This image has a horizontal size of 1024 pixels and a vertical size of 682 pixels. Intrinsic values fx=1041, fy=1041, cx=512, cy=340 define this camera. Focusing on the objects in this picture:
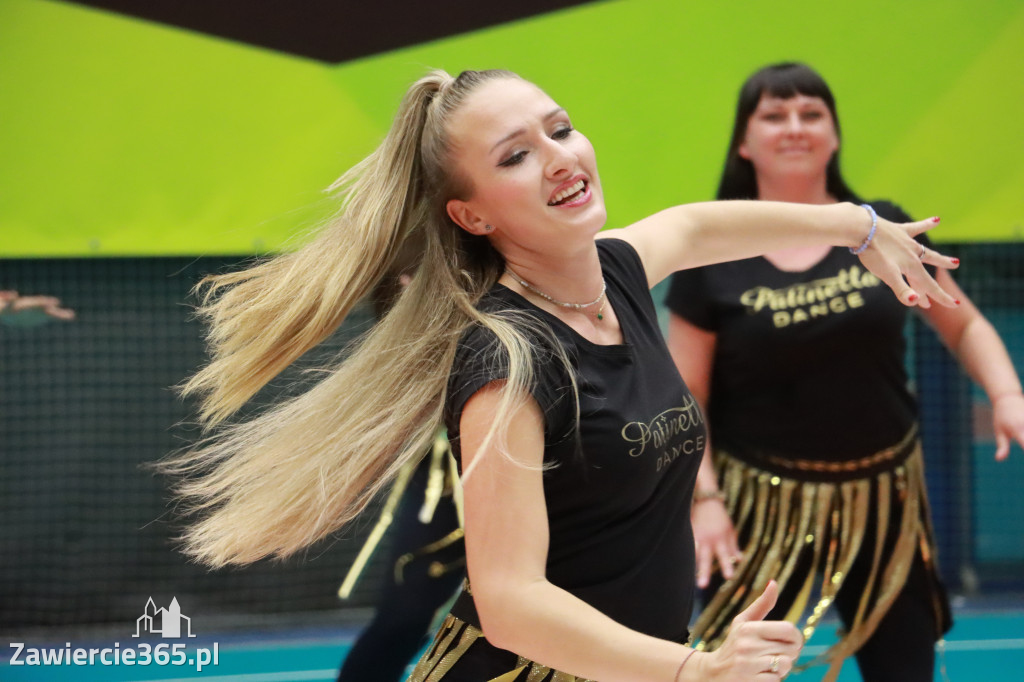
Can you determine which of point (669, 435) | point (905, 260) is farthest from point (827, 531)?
point (669, 435)

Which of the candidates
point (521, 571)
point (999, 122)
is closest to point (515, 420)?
point (521, 571)

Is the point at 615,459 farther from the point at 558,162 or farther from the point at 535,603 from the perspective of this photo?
the point at 558,162

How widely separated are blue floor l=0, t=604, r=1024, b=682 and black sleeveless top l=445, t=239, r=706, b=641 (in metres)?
2.22

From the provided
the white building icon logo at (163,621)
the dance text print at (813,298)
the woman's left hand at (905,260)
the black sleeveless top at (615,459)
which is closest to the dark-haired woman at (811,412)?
the dance text print at (813,298)

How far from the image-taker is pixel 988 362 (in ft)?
7.82

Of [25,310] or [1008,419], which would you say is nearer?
[1008,419]

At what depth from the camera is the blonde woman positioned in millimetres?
1295

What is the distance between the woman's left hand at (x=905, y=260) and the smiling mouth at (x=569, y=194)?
2.19 ft

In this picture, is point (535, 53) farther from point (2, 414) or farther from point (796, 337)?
point (2, 414)

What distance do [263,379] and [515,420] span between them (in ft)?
1.72

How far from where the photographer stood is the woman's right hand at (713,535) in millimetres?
2428

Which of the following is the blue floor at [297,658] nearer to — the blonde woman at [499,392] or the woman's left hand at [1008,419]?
the woman's left hand at [1008,419]

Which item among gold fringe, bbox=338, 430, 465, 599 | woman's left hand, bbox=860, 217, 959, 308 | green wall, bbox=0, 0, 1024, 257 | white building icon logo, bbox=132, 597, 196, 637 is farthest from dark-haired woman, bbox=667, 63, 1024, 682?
white building icon logo, bbox=132, 597, 196, 637

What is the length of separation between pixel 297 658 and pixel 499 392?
269 centimetres
